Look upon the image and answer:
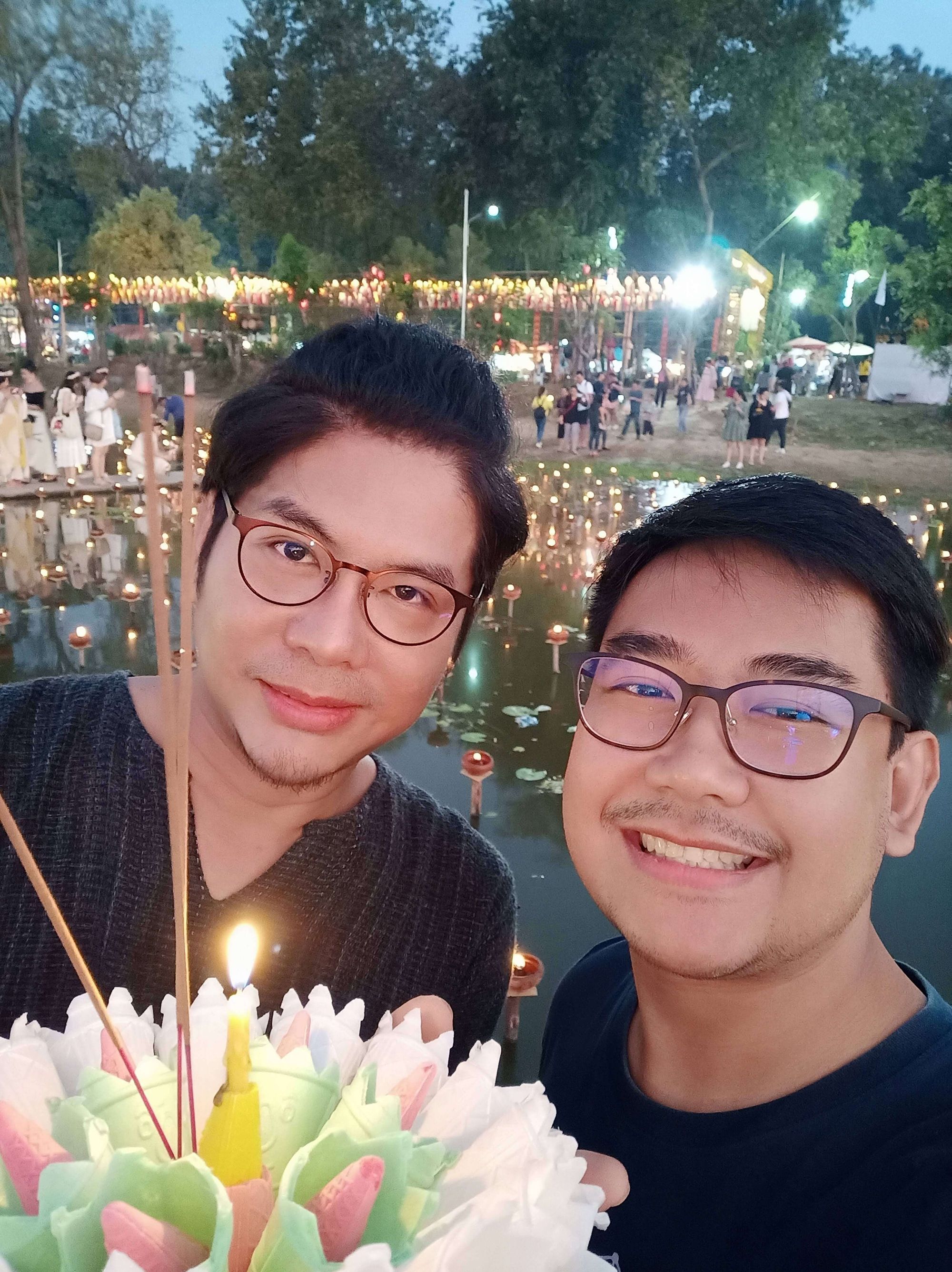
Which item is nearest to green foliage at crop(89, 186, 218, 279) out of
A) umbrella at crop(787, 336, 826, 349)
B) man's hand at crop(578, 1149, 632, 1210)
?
umbrella at crop(787, 336, 826, 349)

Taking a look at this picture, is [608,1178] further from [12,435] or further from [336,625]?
[12,435]

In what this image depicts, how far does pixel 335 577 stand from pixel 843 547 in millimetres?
905

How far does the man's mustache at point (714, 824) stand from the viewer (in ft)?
4.44

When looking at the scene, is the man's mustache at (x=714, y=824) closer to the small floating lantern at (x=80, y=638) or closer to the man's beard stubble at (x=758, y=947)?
the man's beard stubble at (x=758, y=947)

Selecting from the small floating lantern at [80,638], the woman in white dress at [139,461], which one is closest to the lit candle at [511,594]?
the small floating lantern at [80,638]

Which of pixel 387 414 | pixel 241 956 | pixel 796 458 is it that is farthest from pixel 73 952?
pixel 796 458

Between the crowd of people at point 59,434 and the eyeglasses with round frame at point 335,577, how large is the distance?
37.4 ft

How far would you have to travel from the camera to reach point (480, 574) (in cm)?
188

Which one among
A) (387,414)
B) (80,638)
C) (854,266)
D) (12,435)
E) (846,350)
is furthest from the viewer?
(846,350)

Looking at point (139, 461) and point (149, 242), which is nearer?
point (139, 461)

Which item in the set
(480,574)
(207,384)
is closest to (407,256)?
(207,384)

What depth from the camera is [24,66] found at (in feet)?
77.6

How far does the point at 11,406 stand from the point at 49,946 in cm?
1235

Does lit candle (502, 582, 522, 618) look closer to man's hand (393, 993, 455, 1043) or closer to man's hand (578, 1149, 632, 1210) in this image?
man's hand (393, 993, 455, 1043)
